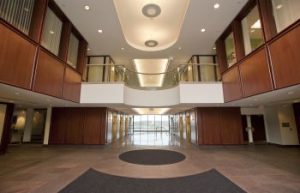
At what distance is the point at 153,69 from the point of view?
15.8 metres

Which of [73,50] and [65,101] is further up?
[73,50]

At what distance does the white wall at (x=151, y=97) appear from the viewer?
30.4 feet

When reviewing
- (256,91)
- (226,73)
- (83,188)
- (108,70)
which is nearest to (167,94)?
(226,73)

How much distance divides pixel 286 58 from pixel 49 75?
8210mm

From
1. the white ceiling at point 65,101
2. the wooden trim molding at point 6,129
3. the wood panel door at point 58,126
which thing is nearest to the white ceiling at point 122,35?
the white ceiling at point 65,101

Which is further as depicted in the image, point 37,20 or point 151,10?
point 151,10

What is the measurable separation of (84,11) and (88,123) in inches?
269

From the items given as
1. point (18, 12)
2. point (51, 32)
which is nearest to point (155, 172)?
Answer: point (18, 12)

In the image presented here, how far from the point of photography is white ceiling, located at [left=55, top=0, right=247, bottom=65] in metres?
6.42

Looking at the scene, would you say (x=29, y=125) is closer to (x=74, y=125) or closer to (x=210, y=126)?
(x=74, y=125)

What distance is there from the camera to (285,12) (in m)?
5.05

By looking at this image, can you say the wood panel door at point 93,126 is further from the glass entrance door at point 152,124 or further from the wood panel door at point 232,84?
the glass entrance door at point 152,124

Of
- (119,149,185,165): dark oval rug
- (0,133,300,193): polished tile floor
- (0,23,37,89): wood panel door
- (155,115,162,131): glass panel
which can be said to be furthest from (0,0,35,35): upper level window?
(155,115,162,131): glass panel

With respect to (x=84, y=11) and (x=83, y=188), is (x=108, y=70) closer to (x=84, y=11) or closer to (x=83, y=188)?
(x=84, y=11)
